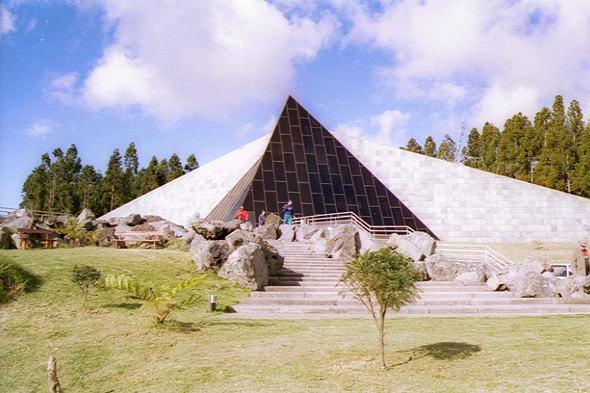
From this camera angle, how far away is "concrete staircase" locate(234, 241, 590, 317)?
1203 cm

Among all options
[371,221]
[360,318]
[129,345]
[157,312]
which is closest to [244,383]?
[129,345]

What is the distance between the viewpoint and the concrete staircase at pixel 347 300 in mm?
12032

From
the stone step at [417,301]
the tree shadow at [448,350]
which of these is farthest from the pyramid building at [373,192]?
the tree shadow at [448,350]

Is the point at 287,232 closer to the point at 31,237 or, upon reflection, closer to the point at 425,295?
the point at 425,295

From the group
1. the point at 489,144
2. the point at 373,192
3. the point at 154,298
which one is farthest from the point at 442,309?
the point at 489,144

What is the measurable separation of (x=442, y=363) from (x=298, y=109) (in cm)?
2603

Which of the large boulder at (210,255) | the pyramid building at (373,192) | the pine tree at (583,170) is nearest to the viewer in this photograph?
the large boulder at (210,255)

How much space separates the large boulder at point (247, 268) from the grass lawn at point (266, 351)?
2.78 meters

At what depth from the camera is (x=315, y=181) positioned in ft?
92.2

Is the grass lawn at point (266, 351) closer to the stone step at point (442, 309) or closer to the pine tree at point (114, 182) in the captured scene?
the stone step at point (442, 309)

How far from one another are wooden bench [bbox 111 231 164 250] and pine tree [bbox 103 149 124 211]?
34839mm

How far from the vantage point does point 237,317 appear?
34.8 feet

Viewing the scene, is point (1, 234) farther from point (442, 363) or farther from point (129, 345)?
point (442, 363)

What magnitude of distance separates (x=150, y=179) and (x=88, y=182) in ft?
25.8
